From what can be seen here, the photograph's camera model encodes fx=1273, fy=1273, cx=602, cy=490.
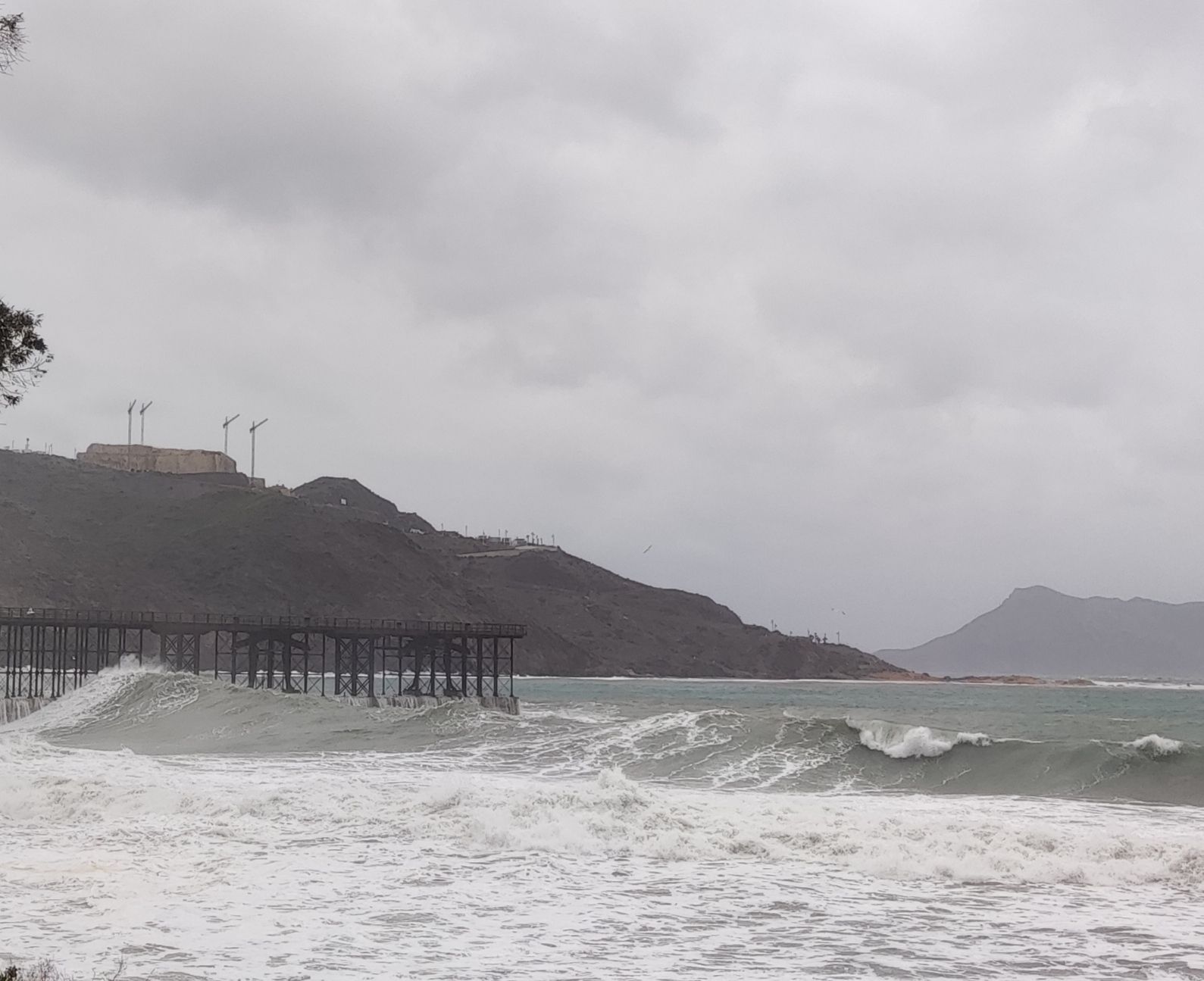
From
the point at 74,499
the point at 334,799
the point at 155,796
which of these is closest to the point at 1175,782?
the point at 334,799

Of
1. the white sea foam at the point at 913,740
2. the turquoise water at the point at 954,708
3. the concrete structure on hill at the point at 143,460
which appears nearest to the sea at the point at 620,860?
the white sea foam at the point at 913,740

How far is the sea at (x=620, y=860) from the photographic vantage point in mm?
11977

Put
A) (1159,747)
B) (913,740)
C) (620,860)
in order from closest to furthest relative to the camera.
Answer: (620,860) → (1159,747) → (913,740)

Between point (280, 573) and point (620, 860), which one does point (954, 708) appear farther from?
point (280, 573)

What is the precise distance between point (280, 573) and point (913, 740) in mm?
136229

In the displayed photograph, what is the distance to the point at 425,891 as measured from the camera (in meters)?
14.8

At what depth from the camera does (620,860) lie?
57.0ft

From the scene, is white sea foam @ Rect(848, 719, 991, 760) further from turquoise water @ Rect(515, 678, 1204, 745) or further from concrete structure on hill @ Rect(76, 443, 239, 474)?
concrete structure on hill @ Rect(76, 443, 239, 474)

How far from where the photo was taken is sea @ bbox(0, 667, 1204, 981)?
11977mm

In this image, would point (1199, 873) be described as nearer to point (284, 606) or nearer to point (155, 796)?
point (155, 796)

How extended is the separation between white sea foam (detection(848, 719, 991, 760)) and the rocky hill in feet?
372

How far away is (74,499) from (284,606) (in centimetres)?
3824

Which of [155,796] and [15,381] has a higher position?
[15,381]

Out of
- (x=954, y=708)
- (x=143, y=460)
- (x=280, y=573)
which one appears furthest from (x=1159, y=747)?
(x=143, y=460)
